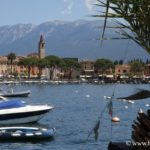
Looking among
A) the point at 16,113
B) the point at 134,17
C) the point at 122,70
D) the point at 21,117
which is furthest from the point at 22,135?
the point at 122,70

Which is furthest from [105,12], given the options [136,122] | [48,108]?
[48,108]

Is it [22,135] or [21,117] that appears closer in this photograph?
[22,135]

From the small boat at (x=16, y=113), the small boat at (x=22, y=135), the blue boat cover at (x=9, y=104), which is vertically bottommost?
the small boat at (x=22, y=135)

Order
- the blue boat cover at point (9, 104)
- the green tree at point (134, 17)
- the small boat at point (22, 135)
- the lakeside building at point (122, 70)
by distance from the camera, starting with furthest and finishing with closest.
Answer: the blue boat cover at point (9, 104)
the small boat at point (22, 135)
the lakeside building at point (122, 70)
the green tree at point (134, 17)

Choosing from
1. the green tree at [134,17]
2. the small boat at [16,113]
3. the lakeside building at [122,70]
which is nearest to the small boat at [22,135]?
the small boat at [16,113]

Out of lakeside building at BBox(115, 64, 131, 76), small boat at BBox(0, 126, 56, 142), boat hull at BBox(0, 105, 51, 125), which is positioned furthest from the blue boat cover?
lakeside building at BBox(115, 64, 131, 76)

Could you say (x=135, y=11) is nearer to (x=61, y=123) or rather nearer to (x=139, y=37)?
(x=139, y=37)

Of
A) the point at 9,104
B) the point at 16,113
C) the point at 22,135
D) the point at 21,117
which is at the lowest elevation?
the point at 22,135

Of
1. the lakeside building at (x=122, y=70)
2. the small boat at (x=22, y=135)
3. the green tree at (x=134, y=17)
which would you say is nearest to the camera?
the green tree at (x=134, y=17)

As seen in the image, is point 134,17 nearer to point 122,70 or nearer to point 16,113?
point 16,113

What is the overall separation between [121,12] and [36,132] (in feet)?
72.8

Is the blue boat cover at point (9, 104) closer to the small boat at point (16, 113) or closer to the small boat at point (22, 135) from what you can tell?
the small boat at point (16, 113)

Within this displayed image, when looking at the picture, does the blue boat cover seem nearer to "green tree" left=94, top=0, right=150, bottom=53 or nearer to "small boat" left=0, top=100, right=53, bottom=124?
"small boat" left=0, top=100, right=53, bottom=124

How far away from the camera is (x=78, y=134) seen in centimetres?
3209
